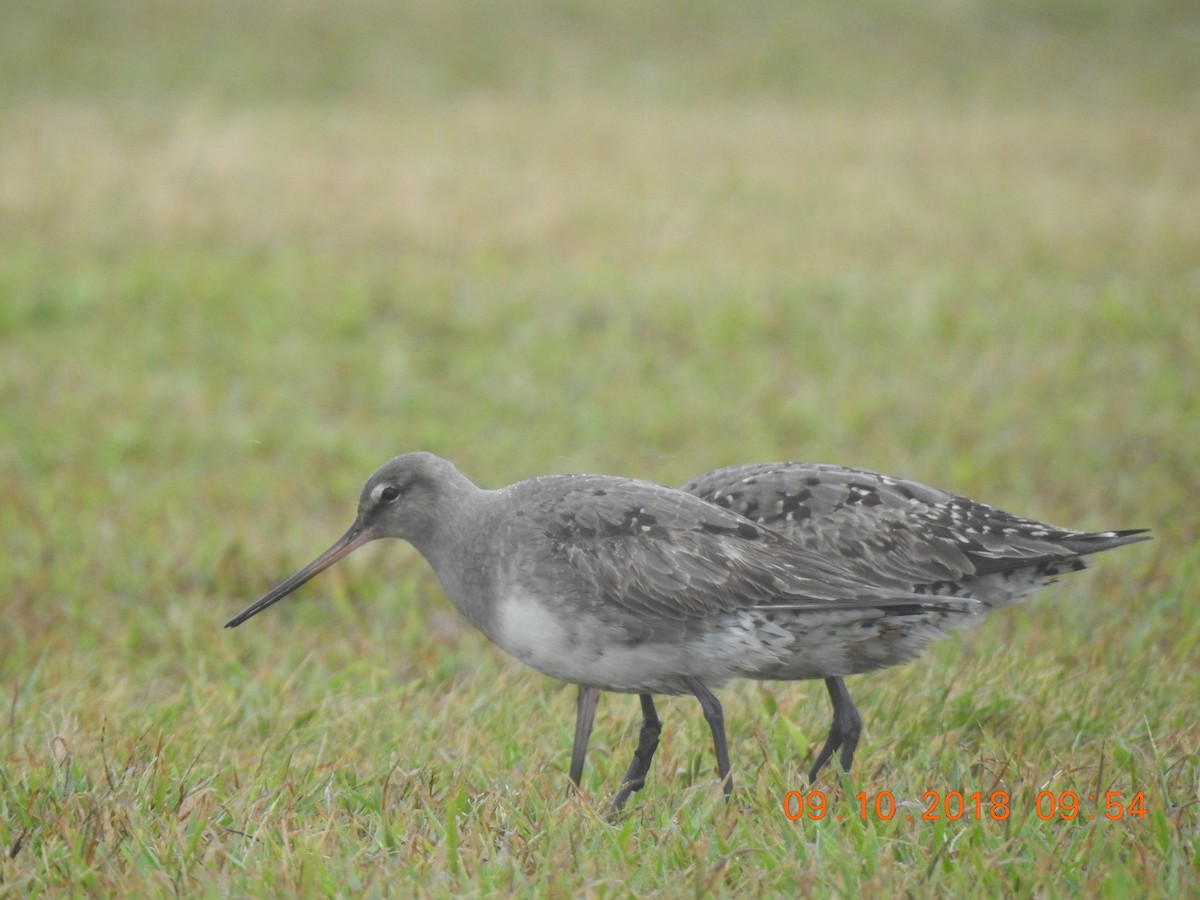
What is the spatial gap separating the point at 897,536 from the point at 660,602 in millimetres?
1034

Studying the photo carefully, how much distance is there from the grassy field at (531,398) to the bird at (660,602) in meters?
0.32

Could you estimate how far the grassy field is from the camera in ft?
13.1

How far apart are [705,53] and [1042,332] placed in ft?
43.0

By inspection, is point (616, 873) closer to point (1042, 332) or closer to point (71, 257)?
point (1042, 332)

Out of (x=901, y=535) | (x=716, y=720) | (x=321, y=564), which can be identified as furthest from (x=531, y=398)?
(x=716, y=720)

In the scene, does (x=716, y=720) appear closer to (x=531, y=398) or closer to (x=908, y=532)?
(x=908, y=532)

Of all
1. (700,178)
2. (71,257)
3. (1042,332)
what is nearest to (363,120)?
(700,178)

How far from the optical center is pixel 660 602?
432cm

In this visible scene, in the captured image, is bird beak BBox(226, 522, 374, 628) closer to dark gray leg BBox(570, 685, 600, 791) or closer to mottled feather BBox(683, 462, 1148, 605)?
dark gray leg BBox(570, 685, 600, 791)

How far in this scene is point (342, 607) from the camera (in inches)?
273
